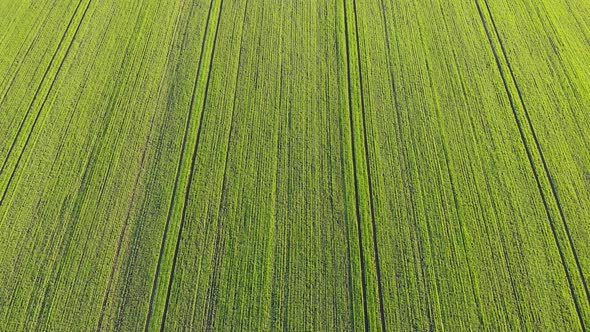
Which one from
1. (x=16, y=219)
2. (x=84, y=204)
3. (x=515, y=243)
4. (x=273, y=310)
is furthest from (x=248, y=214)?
(x=515, y=243)

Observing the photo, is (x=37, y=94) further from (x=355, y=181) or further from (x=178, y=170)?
(x=355, y=181)

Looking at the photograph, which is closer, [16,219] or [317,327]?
[317,327]

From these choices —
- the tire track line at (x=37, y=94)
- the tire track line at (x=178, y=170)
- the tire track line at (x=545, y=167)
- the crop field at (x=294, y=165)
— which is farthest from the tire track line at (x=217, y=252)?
the tire track line at (x=545, y=167)

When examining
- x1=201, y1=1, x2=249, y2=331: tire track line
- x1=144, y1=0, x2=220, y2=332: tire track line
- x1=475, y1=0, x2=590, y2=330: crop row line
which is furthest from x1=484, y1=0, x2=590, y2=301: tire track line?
x1=144, y1=0, x2=220, y2=332: tire track line

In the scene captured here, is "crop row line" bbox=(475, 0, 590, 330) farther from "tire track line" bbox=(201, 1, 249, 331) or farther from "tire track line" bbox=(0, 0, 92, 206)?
"tire track line" bbox=(0, 0, 92, 206)

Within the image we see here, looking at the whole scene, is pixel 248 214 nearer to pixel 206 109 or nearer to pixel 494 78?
pixel 206 109

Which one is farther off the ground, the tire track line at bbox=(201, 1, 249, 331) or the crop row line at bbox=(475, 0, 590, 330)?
the crop row line at bbox=(475, 0, 590, 330)

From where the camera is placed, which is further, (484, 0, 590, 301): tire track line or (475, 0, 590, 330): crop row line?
(484, 0, 590, 301): tire track line

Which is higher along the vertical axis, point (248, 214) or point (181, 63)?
point (181, 63)

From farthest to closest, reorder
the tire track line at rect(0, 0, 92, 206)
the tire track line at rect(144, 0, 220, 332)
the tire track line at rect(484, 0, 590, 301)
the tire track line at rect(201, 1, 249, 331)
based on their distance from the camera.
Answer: the tire track line at rect(0, 0, 92, 206), the tire track line at rect(484, 0, 590, 301), the tire track line at rect(144, 0, 220, 332), the tire track line at rect(201, 1, 249, 331)
